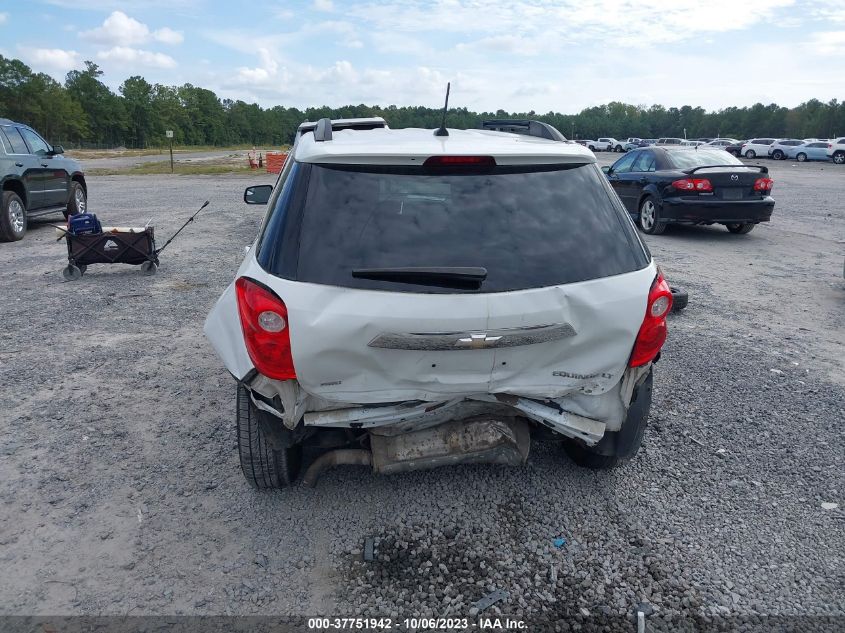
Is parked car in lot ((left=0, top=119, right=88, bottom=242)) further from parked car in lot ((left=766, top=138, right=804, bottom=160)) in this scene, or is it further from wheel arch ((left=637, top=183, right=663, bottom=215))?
parked car in lot ((left=766, top=138, right=804, bottom=160))

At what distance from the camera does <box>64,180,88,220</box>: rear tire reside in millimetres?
13552

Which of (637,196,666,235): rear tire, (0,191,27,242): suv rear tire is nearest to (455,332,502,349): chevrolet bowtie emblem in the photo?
(637,196,666,235): rear tire

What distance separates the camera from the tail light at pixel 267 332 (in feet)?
8.57

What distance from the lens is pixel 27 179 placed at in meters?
11.6

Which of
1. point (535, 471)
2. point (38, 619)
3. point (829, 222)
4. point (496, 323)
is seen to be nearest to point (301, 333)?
point (496, 323)

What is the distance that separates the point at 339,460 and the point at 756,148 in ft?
176

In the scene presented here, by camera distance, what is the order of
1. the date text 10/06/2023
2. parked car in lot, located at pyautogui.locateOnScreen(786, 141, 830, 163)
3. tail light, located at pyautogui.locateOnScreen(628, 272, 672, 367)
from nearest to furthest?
the date text 10/06/2023, tail light, located at pyautogui.locateOnScreen(628, 272, 672, 367), parked car in lot, located at pyautogui.locateOnScreen(786, 141, 830, 163)

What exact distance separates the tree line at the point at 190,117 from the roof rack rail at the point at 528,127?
63693mm

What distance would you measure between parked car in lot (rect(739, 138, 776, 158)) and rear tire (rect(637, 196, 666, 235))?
42.5 m

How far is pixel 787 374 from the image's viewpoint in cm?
509

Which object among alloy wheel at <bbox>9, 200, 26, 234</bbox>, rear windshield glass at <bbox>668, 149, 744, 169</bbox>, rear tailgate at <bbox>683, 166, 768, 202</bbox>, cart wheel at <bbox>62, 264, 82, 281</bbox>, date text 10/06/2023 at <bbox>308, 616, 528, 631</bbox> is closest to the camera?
date text 10/06/2023 at <bbox>308, 616, 528, 631</bbox>

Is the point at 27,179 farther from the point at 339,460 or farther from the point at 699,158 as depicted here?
the point at 699,158

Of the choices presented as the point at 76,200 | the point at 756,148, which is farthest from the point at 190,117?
the point at 76,200

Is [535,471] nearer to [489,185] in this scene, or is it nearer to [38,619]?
[489,185]
